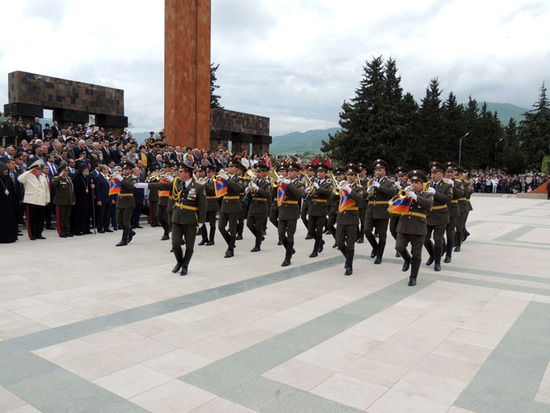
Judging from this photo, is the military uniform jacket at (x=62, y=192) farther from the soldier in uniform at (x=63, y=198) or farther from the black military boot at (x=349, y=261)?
the black military boot at (x=349, y=261)

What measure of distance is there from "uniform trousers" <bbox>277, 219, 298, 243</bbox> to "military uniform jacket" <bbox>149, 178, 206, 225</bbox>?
179 centimetres

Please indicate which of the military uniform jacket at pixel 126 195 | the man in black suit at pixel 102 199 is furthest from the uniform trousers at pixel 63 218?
the military uniform jacket at pixel 126 195

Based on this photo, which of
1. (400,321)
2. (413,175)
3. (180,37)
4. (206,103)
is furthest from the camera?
(206,103)

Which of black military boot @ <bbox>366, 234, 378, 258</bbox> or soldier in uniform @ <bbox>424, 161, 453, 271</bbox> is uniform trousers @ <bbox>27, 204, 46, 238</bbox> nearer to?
black military boot @ <bbox>366, 234, 378, 258</bbox>

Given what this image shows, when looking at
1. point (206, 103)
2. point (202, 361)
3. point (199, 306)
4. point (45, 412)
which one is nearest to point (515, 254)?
point (199, 306)

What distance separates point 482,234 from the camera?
13742mm

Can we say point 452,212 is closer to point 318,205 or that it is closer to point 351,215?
point 351,215

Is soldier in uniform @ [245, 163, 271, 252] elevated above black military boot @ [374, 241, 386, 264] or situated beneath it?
elevated above

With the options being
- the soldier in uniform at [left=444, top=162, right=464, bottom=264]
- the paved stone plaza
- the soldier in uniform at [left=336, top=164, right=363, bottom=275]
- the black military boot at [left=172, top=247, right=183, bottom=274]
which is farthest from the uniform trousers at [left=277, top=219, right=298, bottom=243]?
the soldier in uniform at [left=444, top=162, right=464, bottom=264]

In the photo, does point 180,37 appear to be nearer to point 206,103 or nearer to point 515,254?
point 206,103

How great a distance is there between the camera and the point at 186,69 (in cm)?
2352

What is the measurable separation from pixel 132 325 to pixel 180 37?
20959 millimetres

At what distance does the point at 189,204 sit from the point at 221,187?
8.81 ft

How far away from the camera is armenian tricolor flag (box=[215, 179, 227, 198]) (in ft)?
33.0
